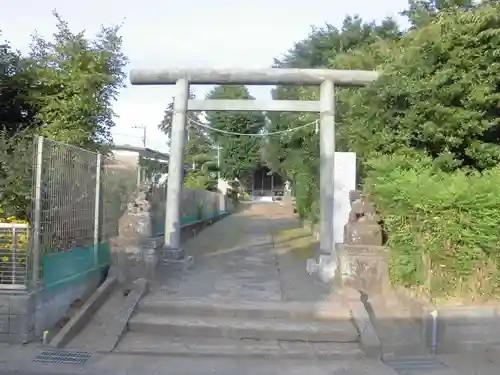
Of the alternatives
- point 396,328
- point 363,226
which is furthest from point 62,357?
point 363,226

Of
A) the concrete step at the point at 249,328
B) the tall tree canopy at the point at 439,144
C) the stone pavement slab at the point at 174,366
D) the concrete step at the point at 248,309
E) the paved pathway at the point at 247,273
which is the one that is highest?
the tall tree canopy at the point at 439,144

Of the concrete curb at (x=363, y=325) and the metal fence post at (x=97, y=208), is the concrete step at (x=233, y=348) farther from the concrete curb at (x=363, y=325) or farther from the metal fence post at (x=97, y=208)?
the metal fence post at (x=97, y=208)

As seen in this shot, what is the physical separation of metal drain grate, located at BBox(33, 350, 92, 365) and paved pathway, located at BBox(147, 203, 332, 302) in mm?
2133

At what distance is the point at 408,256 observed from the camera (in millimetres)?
8016

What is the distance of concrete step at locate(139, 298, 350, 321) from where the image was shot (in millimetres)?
7758

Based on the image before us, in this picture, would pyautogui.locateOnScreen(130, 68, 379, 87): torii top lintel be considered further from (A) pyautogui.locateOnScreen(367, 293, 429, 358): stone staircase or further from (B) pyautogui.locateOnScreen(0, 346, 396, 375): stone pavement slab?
(B) pyautogui.locateOnScreen(0, 346, 396, 375): stone pavement slab

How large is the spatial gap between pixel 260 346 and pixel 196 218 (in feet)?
43.4

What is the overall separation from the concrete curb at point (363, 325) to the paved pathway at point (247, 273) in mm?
494

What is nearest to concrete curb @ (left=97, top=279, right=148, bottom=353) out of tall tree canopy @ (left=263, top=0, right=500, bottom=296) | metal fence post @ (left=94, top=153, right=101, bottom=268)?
metal fence post @ (left=94, top=153, right=101, bottom=268)

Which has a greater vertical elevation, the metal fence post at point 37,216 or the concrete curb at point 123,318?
the metal fence post at point 37,216

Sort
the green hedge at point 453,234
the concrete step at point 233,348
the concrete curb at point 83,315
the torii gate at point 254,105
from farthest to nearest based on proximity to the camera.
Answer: the torii gate at point 254,105, the green hedge at point 453,234, the concrete curb at point 83,315, the concrete step at point 233,348

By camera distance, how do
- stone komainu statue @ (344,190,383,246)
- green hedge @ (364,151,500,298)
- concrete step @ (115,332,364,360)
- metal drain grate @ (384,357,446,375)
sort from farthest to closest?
stone komainu statue @ (344,190,383,246) < green hedge @ (364,151,500,298) < concrete step @ (115,332,364,360) < metal drain grate @ (384,357,446,375)

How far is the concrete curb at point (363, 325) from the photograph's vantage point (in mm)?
6660

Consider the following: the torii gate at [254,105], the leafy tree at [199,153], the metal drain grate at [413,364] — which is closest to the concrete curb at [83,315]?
the torii gate at [254,105]
